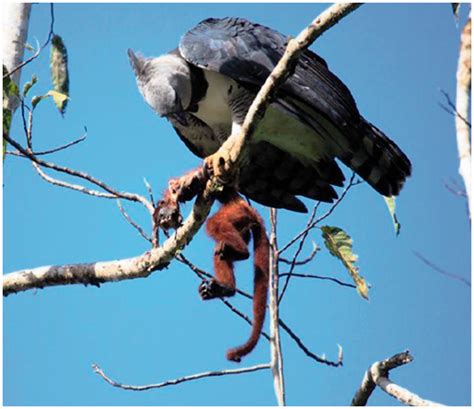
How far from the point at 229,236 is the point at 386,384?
4.04 ft

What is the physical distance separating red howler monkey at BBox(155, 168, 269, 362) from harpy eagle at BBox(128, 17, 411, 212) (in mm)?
476

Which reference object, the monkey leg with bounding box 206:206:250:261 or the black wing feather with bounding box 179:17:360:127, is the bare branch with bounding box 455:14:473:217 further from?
the monkey leg with bounding box 206:206:250:261

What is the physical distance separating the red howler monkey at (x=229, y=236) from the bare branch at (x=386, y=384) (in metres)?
0.61

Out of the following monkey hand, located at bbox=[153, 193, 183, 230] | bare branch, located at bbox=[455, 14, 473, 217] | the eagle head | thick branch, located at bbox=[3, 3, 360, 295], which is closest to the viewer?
thick branch, located at bbox=[3, 3, 360, 295]

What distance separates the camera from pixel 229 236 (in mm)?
4496

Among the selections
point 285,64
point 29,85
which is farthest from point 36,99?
point 285,64

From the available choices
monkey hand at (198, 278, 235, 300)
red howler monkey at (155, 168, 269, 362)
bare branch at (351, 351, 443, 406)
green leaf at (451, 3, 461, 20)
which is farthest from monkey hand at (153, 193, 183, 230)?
green leaf at (451, 3, 461, 20)

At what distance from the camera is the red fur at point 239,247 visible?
426 centimetres

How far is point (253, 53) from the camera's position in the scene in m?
4.79

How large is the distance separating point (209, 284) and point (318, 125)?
1.26 metres

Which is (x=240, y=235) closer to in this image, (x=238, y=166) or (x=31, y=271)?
(x=238, y=166)

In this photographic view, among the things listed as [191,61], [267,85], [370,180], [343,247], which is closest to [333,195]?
[370,180]

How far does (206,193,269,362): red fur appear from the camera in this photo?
4.26 metres

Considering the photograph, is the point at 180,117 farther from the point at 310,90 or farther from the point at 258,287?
the point at 258,287
